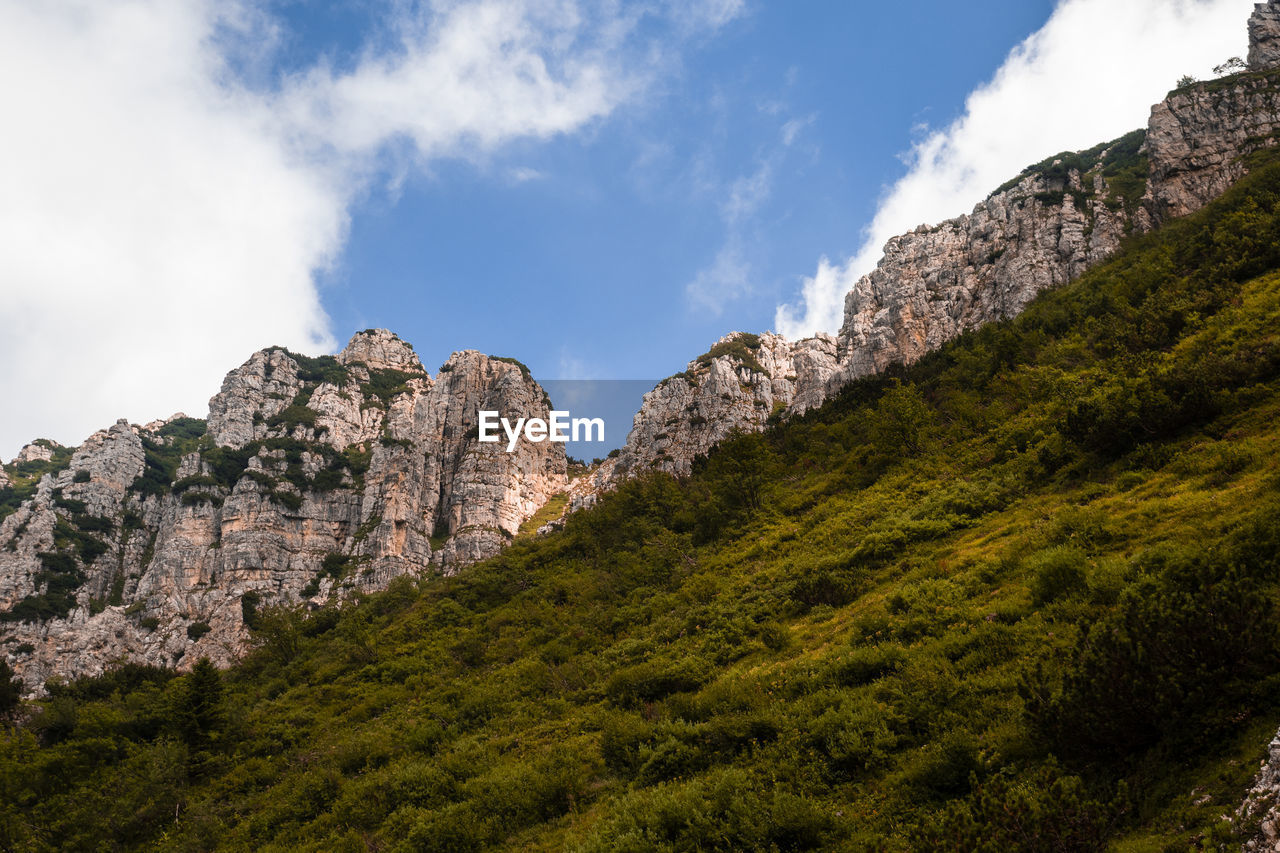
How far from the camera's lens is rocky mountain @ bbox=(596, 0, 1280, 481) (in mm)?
66500

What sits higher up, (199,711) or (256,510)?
(256,510)

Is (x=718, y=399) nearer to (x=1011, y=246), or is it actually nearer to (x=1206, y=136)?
(x=1011, y=246)

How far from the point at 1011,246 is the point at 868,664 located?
3059 inches

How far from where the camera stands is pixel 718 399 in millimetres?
103312

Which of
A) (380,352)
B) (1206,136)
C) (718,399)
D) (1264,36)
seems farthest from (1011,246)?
(380,352)

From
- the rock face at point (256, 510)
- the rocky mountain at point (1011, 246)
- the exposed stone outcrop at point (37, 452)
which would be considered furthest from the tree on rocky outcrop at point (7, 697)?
the exposed stone outcrop at point (37, 452)

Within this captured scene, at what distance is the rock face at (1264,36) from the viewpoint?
2997 inches

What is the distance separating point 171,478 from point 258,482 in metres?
25.8

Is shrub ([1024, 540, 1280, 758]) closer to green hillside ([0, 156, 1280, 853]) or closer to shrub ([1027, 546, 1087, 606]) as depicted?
green hillside ([0, 156, 1280, 853])

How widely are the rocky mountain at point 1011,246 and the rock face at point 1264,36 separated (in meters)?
0.13

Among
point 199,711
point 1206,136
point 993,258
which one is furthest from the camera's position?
point 993,258

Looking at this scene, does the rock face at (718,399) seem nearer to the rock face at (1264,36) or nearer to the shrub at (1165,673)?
the rock face at (1264,36)

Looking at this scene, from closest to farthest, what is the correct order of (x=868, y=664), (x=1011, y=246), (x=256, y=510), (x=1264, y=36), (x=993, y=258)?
(x=868, y=664), (x=1011, y=246), (x=1264, y=36), (x=993, y=258), (x=256, y=510)

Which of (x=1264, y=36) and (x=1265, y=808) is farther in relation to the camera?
(x=1264, y=36)
